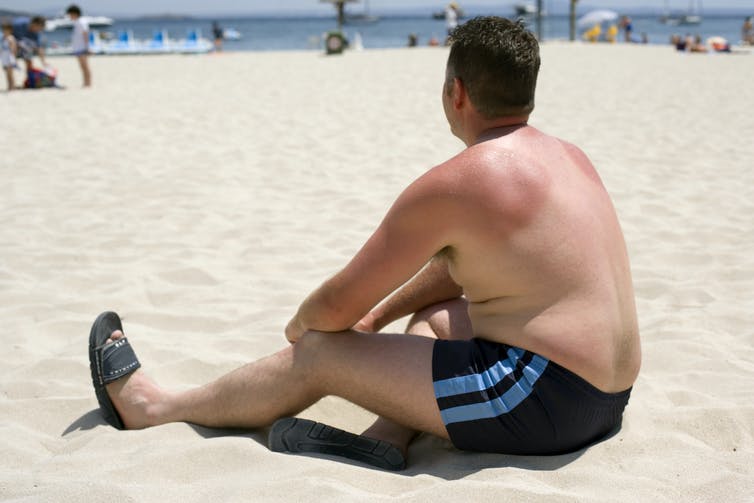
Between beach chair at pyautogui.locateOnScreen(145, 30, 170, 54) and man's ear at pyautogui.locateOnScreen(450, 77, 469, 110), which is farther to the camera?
beach chair at pyautogui.locateOnScreen(145, 30, 170, 54)

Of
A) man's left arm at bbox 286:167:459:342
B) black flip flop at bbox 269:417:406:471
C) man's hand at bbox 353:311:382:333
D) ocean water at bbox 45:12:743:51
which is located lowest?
black flip flop at bbox 269:417:406:471

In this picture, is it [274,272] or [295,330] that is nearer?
[295,330]

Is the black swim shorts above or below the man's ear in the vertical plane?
below

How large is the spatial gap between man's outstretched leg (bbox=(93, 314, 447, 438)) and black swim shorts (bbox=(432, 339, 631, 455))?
5 cm

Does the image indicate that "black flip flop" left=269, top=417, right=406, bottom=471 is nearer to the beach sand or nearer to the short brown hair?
the beach sand

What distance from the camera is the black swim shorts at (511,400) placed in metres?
1.93

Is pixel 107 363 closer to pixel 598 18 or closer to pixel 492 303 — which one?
pixel 492 303

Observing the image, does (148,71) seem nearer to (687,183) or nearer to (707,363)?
(687,183)

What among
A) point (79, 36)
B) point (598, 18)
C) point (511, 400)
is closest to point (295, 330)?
point (511, 400)

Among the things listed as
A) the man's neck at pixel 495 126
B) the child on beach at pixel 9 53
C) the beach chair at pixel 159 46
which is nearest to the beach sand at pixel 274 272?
the man's neck at pixel 495 126

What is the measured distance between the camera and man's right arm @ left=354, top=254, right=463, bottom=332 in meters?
2.46

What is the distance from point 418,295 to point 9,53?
12973 mm

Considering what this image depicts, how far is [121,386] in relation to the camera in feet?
7.86

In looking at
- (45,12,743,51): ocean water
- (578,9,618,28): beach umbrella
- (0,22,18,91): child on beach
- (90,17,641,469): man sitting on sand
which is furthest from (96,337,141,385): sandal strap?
(578,9,618,28): beach umbrella
